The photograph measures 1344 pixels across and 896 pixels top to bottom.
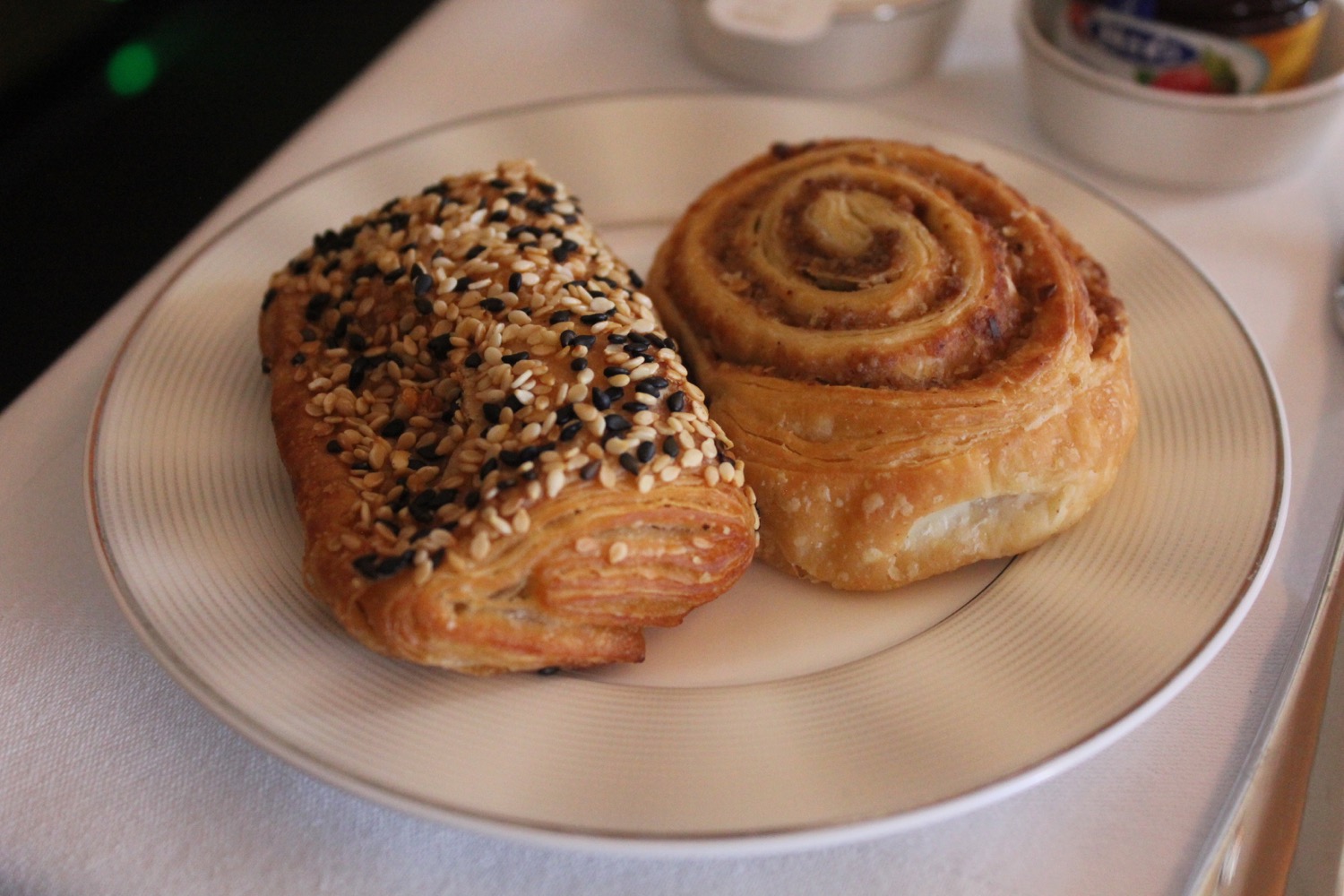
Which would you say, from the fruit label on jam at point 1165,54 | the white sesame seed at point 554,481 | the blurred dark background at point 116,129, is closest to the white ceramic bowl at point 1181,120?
the fruit label on jam at point 1165,54

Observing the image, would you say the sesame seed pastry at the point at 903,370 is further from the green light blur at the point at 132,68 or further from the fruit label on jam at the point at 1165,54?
the green light blur at the point at 132,68

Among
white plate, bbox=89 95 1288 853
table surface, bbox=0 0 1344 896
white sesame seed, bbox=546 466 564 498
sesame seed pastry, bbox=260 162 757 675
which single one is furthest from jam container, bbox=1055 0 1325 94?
white sesame seed, bbox=546 466 564 498

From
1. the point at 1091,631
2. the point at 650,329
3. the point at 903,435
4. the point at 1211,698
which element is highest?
the point at 650,329

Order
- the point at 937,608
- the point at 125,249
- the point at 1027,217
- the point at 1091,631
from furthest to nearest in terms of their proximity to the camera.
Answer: the point at 125,249 → the point at 1027,217 → the point at 937,608 → the point at 1091,631

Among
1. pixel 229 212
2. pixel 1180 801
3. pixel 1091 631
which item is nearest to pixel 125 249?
pixel 229 212

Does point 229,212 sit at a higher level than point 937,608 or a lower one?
higher

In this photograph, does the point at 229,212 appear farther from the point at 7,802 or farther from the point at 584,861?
the point at 584,861

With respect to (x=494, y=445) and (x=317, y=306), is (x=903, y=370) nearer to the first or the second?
(x=494, y=445)
